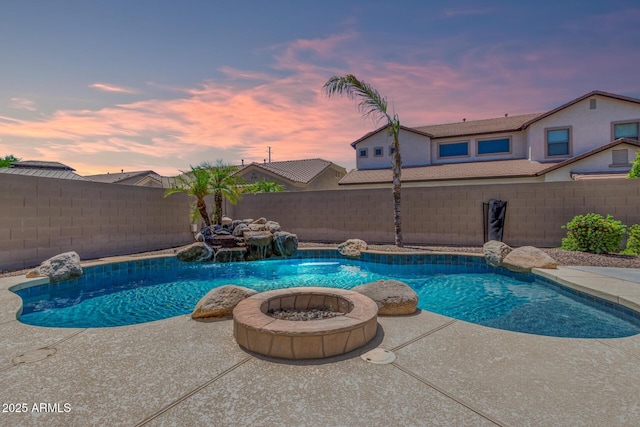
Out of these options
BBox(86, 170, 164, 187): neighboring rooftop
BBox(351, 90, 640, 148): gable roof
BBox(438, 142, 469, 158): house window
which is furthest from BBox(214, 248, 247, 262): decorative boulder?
BBox(86, 170, 164, 187): neighboring rooftop

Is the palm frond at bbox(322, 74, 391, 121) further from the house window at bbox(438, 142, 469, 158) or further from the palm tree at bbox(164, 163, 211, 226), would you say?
the house window at bbox(438, 142, 469, 158)

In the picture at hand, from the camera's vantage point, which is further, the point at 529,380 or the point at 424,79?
the point at 424,79

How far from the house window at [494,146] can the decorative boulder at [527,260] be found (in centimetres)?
1230

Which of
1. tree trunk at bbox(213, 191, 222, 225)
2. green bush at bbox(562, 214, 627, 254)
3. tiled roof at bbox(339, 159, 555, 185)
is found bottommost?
green bush at bbox(562, 214, 627, 254)

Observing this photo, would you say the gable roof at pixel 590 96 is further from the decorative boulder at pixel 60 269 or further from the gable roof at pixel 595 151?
the decorative boulder at pixel 60 269

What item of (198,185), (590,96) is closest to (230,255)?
(198,185)

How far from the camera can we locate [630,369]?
2723 millimetres

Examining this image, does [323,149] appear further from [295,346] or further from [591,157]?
[295,346]

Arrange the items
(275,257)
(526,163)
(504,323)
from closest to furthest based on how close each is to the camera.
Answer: (504,323) → (275,257) → (526,163)

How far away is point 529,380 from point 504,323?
2.18 m

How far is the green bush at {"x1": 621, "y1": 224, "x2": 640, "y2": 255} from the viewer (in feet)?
26.2

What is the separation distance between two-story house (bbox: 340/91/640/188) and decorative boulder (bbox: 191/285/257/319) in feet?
48.0

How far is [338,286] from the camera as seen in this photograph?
6.92 metres

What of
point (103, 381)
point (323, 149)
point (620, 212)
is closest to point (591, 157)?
point (620, 212)
